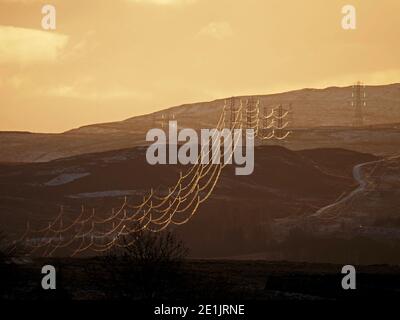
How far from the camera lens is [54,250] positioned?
13625 cm

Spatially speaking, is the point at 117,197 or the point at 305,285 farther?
the point at 117,197

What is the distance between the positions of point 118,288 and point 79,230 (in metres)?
102

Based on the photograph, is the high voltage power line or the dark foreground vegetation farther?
the high voltage power line

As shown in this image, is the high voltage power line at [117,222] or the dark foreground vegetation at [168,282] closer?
the dark foreground vegetation at [168,282]

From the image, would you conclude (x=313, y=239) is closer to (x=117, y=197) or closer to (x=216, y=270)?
(x=117, y=197)

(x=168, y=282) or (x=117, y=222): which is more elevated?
(x=117, y=222)

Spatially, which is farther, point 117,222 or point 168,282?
point 117,222

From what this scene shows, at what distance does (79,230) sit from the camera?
15338 cm

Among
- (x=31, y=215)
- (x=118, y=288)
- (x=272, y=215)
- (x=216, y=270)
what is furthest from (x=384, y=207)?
(x=118, y=288)

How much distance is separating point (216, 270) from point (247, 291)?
55.4ft
